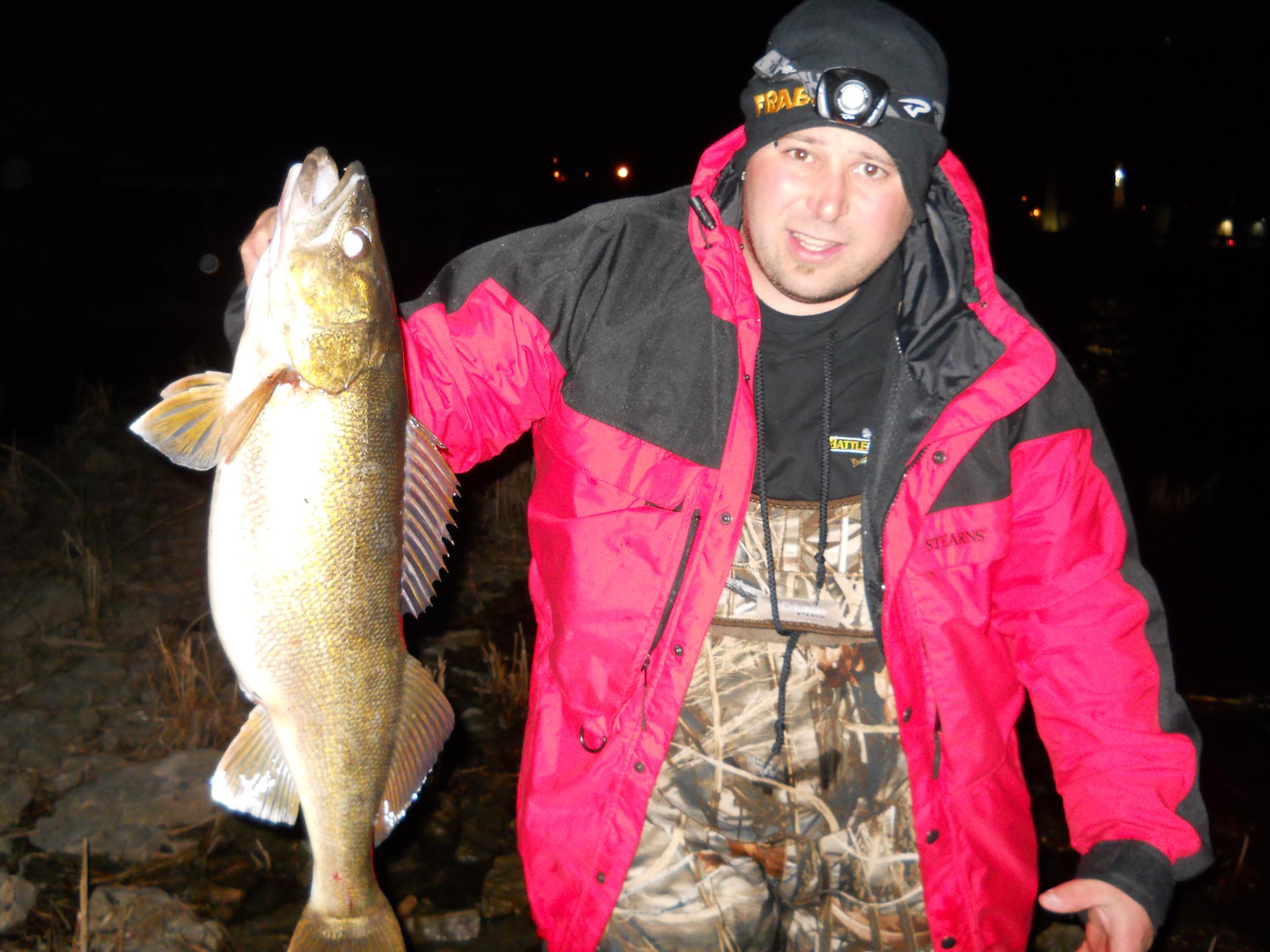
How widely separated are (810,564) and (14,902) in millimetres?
3173

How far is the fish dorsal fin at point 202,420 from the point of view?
6.19ft

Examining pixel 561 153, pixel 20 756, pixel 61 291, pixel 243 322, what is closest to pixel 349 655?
pixel 243 322

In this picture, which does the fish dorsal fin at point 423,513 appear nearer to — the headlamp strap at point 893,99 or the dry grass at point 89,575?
the headlamp strap at point 893,99

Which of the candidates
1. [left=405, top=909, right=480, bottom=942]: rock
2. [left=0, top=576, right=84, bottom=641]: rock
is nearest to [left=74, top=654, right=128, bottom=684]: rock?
[left=0, top=576, right=84, bottom=641]: rock

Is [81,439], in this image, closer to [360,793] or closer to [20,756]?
[20,756]

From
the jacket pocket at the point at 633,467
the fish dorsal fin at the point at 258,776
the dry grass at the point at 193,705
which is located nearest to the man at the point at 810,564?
the jacket pocket at the point at 633,467

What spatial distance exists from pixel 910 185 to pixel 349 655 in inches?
73.7

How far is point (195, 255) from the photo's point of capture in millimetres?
19844

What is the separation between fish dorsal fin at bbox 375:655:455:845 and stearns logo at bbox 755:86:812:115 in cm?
172

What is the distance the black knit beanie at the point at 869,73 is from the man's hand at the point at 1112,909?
177 cm

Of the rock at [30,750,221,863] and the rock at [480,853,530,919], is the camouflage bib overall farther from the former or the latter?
the rock at [30,750,221,863]

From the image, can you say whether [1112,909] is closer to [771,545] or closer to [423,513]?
[771,545]

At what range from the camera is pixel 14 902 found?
3344 millimetres

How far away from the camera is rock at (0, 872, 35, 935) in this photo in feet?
10.8
